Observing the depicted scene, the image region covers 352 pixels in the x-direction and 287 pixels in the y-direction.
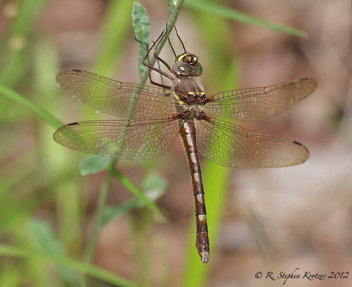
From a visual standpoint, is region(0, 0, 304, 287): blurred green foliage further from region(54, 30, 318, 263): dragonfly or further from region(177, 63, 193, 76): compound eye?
region(177, 63, 193, 76): compound eye

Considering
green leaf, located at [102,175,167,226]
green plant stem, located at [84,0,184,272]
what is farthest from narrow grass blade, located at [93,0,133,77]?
green plant stem, located at [84,0,184,272]

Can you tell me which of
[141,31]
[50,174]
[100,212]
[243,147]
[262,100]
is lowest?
[100,212]

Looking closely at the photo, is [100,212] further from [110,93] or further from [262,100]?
[262,100]

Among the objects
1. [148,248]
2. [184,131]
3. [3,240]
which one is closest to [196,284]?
[148,248]

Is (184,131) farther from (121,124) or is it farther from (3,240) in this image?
(3,240)

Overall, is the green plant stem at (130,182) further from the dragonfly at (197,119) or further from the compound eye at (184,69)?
the compound eye at (184,69)

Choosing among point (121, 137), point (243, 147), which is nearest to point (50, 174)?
point (121, 137)
